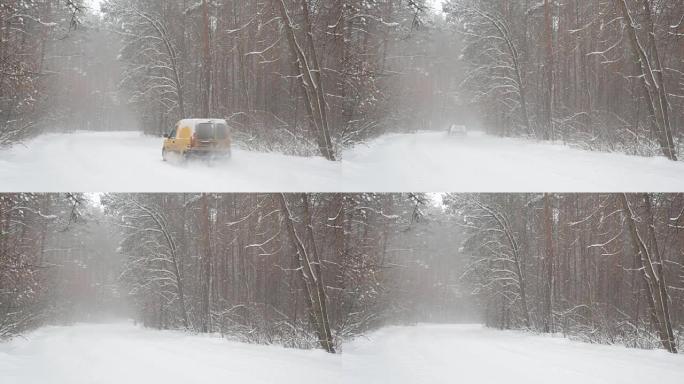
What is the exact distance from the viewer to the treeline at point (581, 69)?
18.1ft

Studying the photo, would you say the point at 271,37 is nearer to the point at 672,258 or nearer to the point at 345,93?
the point at 345,93

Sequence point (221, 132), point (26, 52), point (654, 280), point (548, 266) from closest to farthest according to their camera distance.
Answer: point (221, 132) → point (26, 52) → point (548, 266) → point (654, 280)

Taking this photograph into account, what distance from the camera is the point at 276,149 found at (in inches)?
208

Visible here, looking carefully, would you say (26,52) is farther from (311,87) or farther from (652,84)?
(652,84)

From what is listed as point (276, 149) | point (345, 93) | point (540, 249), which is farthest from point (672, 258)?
point (276, 149)

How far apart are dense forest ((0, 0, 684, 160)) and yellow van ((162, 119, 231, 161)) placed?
3.8 inches

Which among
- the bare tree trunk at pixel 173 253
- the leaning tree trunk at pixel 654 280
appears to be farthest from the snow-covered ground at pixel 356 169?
the leaning tree trunk at pixel 654 280

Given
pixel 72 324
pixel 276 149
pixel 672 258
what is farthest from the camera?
pixel 672 258

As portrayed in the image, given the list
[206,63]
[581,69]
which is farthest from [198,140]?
[581,69]

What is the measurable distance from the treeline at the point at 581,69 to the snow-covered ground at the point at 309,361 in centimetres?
214

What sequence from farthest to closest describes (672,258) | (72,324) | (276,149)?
1. (672,258)
2. (72,324)
3. (276,149)

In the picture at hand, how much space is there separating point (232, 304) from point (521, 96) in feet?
11.6

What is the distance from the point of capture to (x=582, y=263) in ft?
20.1

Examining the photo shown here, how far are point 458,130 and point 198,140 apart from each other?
239cm
